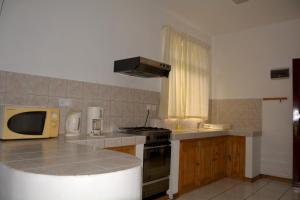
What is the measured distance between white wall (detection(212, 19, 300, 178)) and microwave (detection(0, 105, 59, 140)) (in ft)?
12.2

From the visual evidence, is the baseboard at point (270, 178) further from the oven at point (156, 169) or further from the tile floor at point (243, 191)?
the oven at point (156, 169)

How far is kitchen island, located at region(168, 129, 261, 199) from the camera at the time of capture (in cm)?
296

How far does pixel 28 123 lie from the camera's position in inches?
71.7

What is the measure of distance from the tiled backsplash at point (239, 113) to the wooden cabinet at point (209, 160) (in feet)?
1.36

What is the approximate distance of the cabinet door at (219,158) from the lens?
3.71 meters

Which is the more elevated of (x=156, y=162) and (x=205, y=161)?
(x=156, y=162)

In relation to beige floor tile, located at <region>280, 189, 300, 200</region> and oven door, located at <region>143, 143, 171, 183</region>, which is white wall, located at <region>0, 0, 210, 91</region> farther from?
beige floor tile, located at <region>280, 189, 300, 200</region>

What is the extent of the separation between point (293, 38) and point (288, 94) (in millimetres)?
1011

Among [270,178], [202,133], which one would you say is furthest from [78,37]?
[270,178]

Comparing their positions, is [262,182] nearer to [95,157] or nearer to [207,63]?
[207,63]

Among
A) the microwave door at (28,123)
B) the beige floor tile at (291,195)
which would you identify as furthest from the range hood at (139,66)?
the beige floor tile at (291,195)

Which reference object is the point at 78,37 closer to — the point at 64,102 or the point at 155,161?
the point at 64,102

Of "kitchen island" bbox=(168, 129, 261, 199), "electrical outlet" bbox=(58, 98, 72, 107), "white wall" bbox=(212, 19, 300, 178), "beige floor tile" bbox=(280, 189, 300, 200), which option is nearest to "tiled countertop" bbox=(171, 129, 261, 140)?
"kitchen island" bbox=(168, 129, 261, 199)

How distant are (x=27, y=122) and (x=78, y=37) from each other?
3.77 feet
